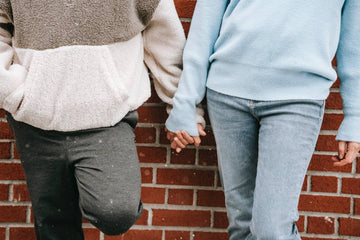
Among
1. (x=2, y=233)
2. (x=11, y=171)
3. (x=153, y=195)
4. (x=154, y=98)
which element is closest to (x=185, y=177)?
(x=153, y=195)

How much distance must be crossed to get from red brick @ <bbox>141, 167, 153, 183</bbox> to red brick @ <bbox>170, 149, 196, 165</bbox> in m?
0.13

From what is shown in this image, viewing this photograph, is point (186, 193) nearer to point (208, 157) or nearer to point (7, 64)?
point (208, 157)

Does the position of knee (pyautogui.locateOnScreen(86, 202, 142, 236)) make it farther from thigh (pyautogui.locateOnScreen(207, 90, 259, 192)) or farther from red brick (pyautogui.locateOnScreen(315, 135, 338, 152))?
red brick (pyautogui.locateOnScreen(315, 135, 338, 152))

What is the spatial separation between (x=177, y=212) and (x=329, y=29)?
3.91 ft

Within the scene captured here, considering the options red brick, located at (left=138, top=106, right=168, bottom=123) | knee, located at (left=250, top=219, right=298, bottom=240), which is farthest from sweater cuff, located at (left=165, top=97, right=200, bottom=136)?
knee, located at (left=250, top=219, right=298, bottom=240)

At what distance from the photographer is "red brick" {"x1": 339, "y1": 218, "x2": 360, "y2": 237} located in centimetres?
198

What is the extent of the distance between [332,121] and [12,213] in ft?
5.65

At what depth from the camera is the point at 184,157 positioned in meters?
1.97

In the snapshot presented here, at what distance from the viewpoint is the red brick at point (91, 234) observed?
202cm

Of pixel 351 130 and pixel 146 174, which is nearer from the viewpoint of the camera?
pixel 351 130

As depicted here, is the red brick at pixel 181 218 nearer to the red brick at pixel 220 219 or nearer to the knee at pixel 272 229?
the red brick at pixel 220 219

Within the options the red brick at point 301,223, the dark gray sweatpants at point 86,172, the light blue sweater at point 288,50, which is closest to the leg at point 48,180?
the dark gray sweatpants at point 86,172

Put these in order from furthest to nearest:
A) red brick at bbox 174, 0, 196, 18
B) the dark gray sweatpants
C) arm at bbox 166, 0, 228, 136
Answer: red brick at bbox 174, 0, 196, 18 < arm at bbox 166, 0, 228, 136 < the dark gray sweatpants

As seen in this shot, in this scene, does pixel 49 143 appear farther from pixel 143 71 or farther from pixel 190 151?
pixel 190 151
